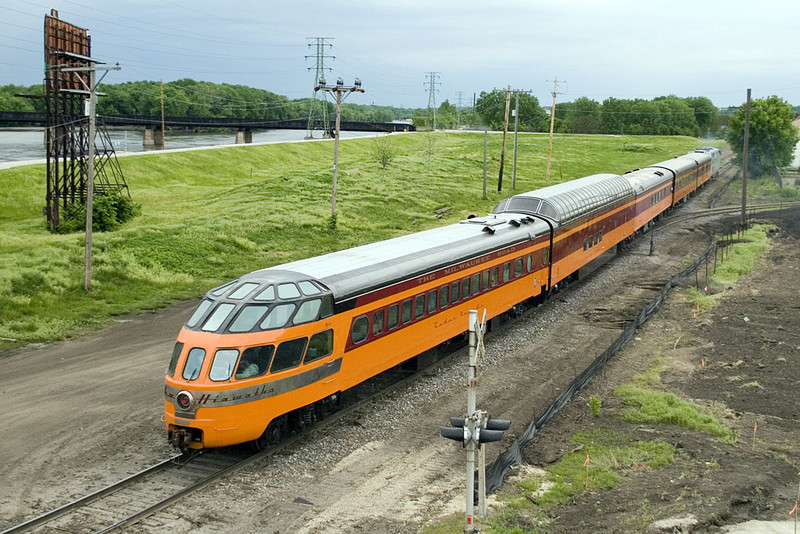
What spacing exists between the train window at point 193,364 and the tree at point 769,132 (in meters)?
75.6

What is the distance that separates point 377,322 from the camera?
19172 mm

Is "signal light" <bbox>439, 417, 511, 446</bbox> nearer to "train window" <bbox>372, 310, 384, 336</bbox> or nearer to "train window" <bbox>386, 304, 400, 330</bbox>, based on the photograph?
"train window" <bbox>372, 310, 384, 336</bbox>

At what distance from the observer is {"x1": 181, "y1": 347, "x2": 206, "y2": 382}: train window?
15539 mm

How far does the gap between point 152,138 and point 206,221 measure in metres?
71.4

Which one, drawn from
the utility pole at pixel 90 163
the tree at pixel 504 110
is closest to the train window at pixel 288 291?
the utility pole at pixel 90 163

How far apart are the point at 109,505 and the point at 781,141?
79507 mm

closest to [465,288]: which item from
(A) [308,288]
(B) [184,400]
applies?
(A) [308,288]

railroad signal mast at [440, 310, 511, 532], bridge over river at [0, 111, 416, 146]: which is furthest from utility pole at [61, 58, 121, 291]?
bridge over river at [0, 111, 416, 146]

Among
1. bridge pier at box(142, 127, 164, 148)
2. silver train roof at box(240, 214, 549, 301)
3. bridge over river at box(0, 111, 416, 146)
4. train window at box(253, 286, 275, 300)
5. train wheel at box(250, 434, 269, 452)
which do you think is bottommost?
train wheel at box(250, 434, 269, 452)

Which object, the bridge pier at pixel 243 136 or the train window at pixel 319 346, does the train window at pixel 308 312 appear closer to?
the train window at pixel 319 346

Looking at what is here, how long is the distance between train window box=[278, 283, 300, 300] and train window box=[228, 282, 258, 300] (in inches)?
21.8

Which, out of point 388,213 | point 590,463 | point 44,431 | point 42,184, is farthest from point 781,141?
point 44,431

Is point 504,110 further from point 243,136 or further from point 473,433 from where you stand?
point 473,433

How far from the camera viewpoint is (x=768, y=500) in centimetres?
1473
